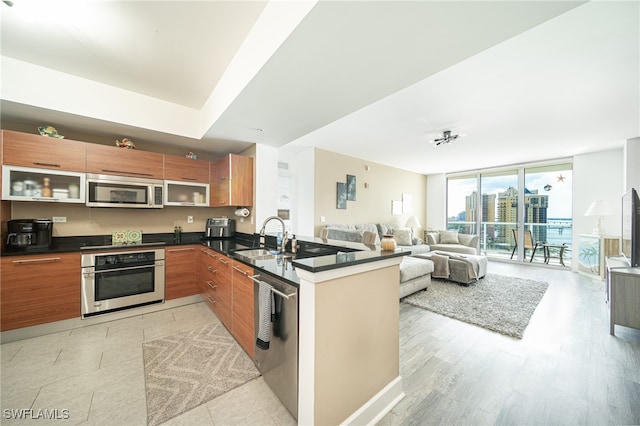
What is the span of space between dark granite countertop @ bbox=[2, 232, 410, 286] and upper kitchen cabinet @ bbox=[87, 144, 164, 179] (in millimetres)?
938

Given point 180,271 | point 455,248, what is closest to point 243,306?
point 180,271

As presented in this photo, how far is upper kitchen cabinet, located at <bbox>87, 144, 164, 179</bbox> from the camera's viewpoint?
2705 mm

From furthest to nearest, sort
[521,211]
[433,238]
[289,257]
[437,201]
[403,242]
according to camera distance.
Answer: [437,201] → [433,238] → [521,211] → [403,242] → [289,257]

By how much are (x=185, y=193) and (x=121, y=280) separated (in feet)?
4.47

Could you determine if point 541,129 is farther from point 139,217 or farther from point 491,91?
point 139,217

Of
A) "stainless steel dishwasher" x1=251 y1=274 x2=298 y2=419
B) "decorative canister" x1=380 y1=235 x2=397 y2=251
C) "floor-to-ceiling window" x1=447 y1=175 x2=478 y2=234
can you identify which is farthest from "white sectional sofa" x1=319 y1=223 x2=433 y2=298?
"floor-to-ceiling window" x1=447 y1=175 x2=478 y2=234

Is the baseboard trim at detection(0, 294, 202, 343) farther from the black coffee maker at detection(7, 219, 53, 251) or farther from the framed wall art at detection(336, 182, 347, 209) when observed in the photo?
the framed wall art at detection(336, 182, 347, 209)

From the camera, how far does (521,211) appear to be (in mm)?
6137

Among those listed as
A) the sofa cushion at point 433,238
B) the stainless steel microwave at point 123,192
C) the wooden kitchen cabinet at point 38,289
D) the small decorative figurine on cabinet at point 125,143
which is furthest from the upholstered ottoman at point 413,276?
the small decorative figurine on cabinet at point 125,143

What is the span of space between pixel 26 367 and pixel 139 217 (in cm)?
191

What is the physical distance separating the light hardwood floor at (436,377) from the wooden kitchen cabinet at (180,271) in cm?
40

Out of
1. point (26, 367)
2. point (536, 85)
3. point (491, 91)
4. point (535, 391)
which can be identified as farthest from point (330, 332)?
point (536, 85)

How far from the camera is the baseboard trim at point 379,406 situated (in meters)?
1.36

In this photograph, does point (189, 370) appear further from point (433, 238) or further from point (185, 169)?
point (433, 238)
